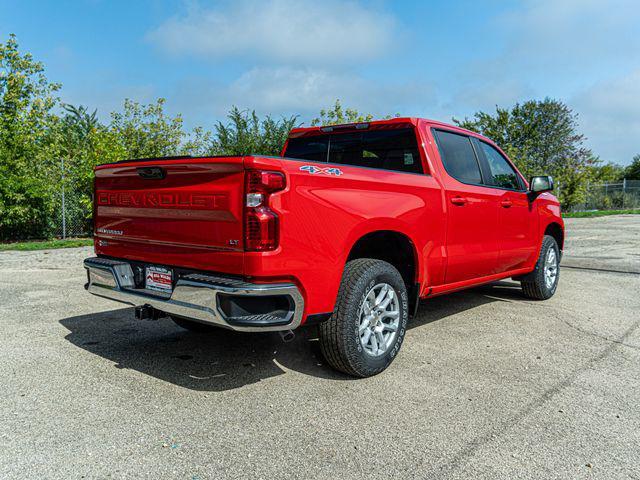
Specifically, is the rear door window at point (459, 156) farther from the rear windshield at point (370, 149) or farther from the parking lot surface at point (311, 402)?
the parking lot surface at point (311, 402)

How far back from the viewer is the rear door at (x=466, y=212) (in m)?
4.67

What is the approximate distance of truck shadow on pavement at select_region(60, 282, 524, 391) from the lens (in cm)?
384

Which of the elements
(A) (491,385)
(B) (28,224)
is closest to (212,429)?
(A) (491,385)

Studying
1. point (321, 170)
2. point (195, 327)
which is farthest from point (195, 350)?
point (321, 170)

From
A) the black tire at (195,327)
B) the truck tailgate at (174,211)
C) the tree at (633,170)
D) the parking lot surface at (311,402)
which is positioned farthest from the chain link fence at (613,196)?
the truck tailgate at (174,211)

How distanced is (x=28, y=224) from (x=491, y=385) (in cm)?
1409

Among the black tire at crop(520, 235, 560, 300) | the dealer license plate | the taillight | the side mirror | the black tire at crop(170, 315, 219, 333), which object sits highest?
the side mirror

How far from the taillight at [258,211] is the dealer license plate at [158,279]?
801 millimetres

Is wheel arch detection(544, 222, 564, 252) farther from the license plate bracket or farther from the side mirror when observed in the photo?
the license plate bracket

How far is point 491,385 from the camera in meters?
3.66

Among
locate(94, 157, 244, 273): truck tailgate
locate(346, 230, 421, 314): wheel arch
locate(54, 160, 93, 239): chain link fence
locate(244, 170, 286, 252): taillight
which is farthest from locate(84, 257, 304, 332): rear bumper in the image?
locate(54, 160, 93, 239): chain link fence

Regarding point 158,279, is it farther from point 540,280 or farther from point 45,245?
point 45,245

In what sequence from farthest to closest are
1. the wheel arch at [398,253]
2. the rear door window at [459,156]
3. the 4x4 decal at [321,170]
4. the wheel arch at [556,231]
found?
1. the wheel arch at [556,231]
2. the rear door window at [459,156]
3. the wheel arch at [398,253]
4. the 4x4 decal at [321,170]

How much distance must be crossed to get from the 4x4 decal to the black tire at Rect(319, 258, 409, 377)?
2.26 feet
